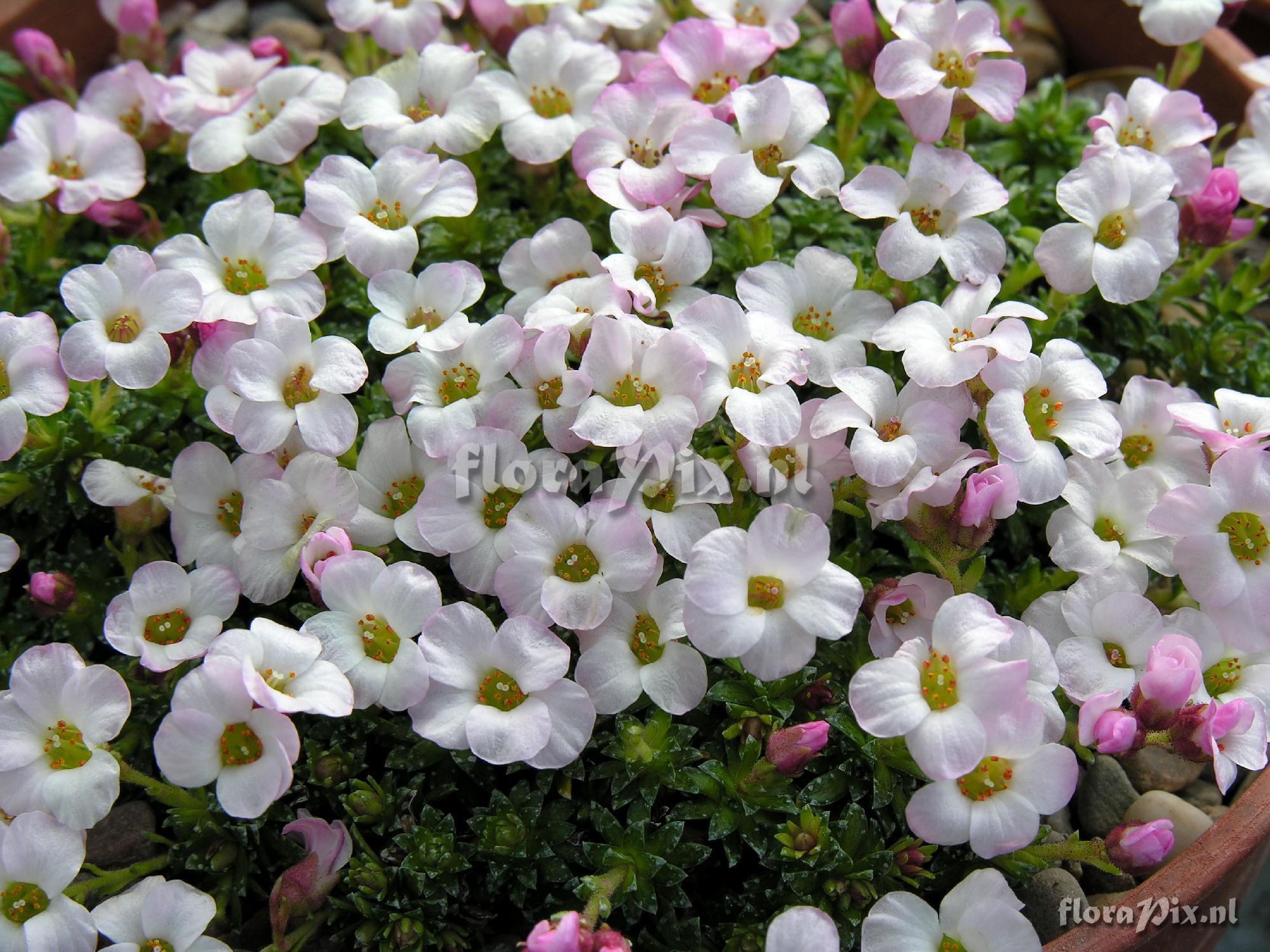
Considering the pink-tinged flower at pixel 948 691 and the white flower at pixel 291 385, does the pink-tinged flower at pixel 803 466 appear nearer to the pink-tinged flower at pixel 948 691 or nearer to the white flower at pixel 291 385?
the pink-tinged flower at pixel 948 691

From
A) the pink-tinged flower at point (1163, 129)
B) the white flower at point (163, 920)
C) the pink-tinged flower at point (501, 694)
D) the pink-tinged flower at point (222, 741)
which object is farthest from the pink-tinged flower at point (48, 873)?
the pink-tinged flower at point (1163, 129)

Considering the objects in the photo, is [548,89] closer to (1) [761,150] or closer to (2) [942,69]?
(1) [761,150]

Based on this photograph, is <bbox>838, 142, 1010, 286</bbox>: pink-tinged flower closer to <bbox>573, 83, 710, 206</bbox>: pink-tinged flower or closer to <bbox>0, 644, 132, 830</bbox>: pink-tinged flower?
<bbox>573, 83, 710, 206</bbox>: pink-tinged flower

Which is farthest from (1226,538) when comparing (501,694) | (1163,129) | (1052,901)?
(501,694)

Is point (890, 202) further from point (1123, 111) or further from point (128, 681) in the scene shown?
point (128, 681)

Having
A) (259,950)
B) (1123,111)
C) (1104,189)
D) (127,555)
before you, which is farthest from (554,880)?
(1123,111)
